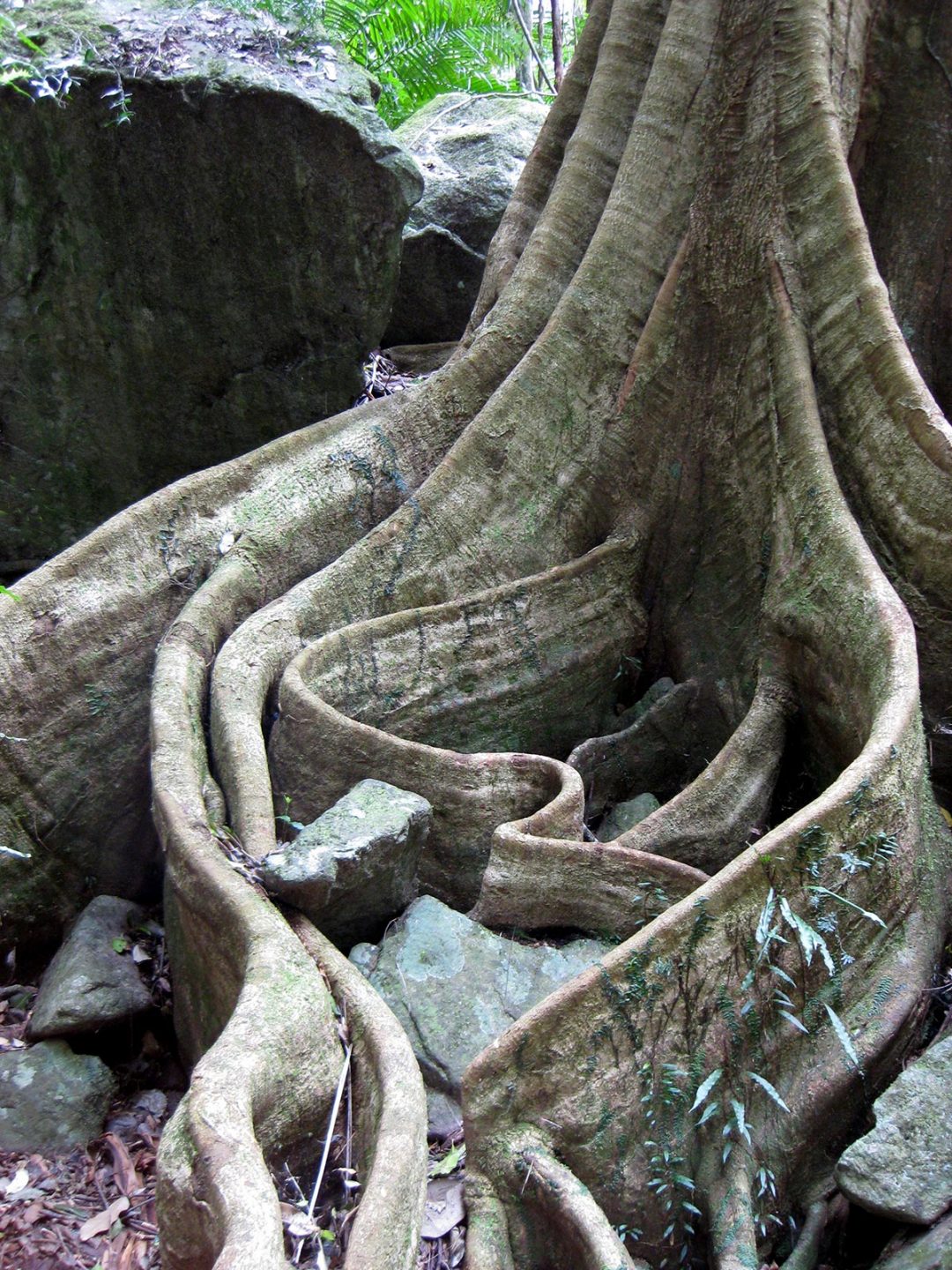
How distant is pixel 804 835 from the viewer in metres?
3.01

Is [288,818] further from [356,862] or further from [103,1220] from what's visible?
[103,1220]

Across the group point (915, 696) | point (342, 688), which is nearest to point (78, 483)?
point (342, 688)

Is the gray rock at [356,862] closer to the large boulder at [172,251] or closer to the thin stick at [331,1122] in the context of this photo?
the thin stick at [331,1122]

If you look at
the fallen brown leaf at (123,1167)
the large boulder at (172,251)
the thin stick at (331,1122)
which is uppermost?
the large boulder at (172,251)

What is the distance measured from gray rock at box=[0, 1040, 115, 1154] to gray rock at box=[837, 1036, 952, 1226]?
2287 millimetres

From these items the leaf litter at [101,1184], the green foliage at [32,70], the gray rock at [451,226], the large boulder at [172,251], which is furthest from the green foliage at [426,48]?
the leaf litter at [101,1184]

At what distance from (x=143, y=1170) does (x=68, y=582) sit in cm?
216

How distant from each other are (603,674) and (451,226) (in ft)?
13.3

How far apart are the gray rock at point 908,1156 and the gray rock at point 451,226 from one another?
607cm

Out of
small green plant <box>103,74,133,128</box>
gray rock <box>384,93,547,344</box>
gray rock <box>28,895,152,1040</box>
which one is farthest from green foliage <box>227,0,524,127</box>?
gray rock <box>28,895,152,1040</box>

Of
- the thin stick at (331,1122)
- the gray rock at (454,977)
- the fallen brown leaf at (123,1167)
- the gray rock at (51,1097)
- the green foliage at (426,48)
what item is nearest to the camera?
the thin stick at (331,1122)

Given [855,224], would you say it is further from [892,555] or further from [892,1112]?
[892,1112]

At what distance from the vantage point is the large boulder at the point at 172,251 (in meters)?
5.08

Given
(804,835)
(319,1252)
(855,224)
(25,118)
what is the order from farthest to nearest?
1. (25,118)
2. (855,224)
3. (804,835)
4. (319,1252)
